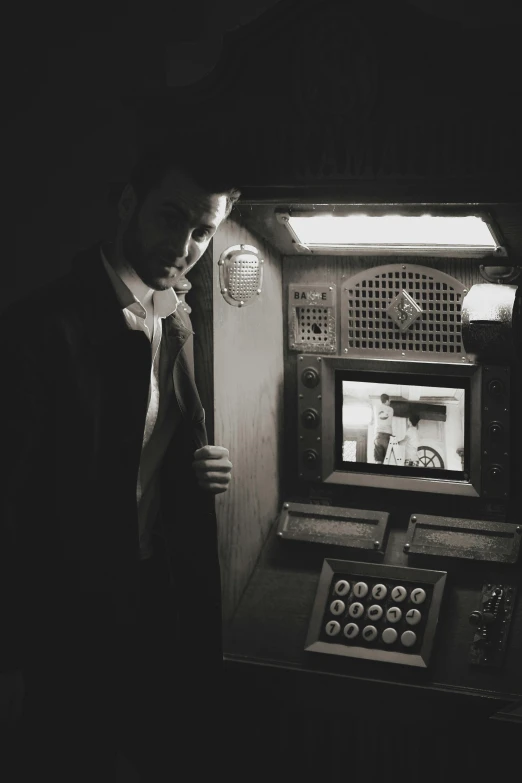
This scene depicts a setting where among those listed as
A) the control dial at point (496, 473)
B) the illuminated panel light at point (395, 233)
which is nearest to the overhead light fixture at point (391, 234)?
the illuminated panel light at point (395, 233)

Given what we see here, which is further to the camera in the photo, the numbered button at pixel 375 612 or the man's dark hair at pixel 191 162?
the numbered button at pixel 375 612

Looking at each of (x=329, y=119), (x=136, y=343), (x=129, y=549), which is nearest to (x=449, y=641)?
(x=129, y=549)

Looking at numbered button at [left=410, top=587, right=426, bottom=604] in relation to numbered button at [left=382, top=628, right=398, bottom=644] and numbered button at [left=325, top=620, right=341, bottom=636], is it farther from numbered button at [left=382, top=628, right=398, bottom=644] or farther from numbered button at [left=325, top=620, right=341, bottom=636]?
numbered button at [left=325, top=620, right=341, bottom=636]

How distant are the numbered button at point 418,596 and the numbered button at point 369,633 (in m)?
0.14

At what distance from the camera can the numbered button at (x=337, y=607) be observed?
3.13 metres

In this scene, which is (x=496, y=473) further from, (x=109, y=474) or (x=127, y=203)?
(x=127, y=203)

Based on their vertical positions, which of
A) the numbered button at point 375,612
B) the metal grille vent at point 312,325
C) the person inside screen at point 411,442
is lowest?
the numbered button at point 375,612

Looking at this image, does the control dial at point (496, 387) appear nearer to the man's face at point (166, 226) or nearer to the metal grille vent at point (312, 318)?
the metal grille vent at point (312, 318)

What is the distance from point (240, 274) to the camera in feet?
10.3

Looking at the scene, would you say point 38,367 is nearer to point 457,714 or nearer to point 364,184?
point 364,184

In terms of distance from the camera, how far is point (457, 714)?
2.85m

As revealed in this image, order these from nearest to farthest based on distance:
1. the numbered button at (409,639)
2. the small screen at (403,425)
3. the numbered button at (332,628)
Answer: the numbered button at (409,639) < the numbered button at (332,628) < the small screen at (403,425)

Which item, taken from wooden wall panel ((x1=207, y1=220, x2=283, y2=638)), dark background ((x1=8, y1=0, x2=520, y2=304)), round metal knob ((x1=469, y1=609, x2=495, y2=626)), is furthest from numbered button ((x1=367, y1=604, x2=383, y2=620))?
dark background ((x1=8, y1=0, x2=520, y2=304))

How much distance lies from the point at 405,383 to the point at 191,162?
99 centimetres
